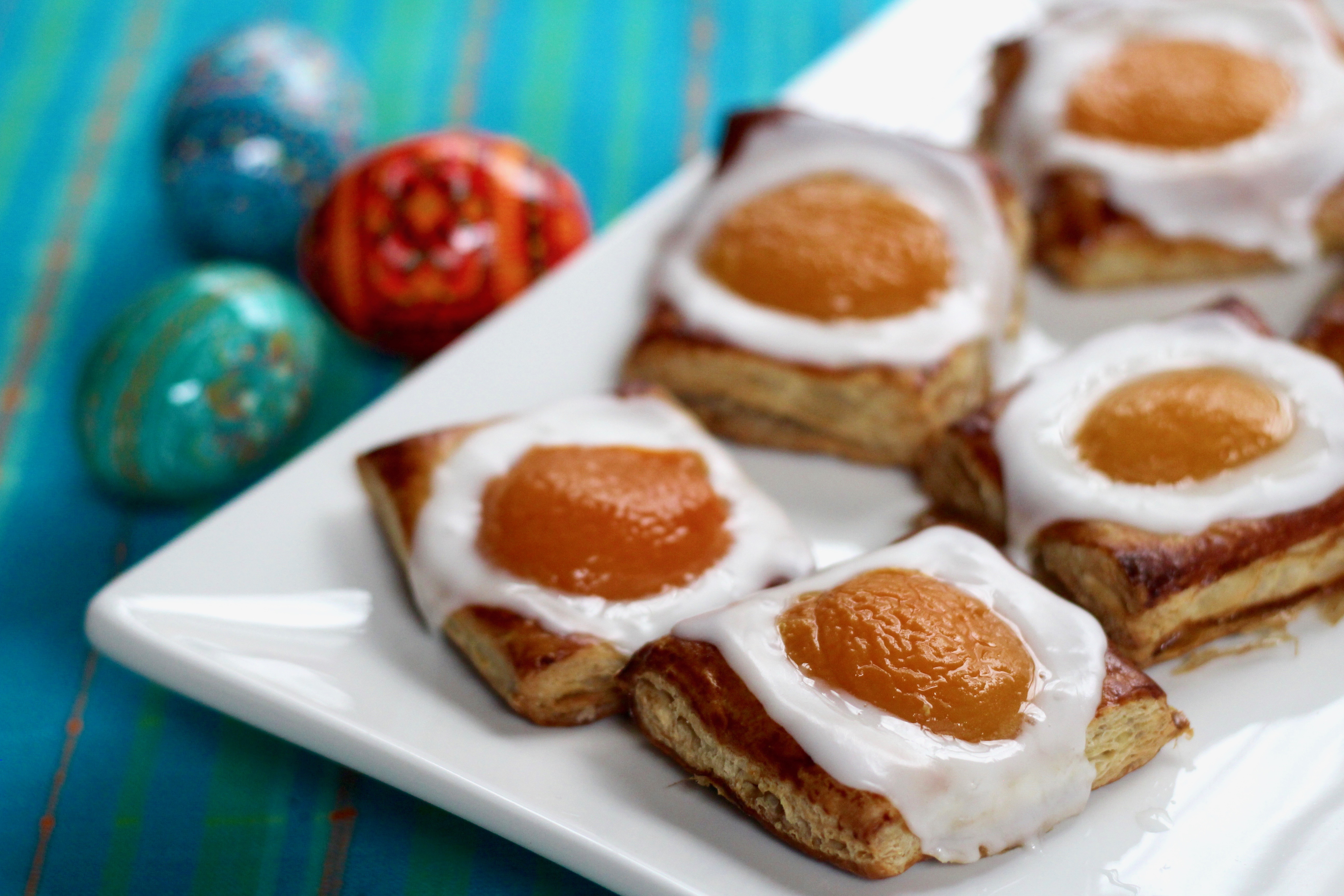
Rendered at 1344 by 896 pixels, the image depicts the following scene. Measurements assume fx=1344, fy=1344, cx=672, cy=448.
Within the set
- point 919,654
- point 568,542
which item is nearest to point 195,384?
point 568,542

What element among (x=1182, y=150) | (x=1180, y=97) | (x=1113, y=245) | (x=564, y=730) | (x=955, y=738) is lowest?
(x=564, y=730)

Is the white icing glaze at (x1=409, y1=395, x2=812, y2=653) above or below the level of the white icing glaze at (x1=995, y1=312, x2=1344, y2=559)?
below

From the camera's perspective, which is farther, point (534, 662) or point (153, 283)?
point (153, 283)

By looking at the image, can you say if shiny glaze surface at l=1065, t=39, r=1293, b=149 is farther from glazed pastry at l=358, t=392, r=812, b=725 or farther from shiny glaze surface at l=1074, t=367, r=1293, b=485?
glazed pastry at l=358, t=392, r=812, b=725

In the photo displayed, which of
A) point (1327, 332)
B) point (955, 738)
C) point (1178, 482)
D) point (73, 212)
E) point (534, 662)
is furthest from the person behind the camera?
point (73, 212)

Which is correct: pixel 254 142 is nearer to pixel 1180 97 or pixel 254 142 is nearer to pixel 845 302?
pixel 845 302

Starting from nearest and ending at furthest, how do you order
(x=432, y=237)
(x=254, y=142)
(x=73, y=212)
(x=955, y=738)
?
(x=955, y=738) < (x=432, y=237) < (x=254, y=142) < (x=73, y=212)

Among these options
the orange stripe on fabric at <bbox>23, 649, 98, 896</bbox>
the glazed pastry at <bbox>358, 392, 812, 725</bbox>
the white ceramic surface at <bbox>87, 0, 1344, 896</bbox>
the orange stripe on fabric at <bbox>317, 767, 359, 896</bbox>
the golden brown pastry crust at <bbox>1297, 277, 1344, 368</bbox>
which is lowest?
the orange stripe on fabric at <bbox>23, 649, 98, 896</bbox>

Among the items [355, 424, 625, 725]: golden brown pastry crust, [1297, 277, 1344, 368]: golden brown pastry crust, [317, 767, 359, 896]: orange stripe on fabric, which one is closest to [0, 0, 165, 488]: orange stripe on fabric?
[317, 767, 359, 896]: orange stripe on fabric
